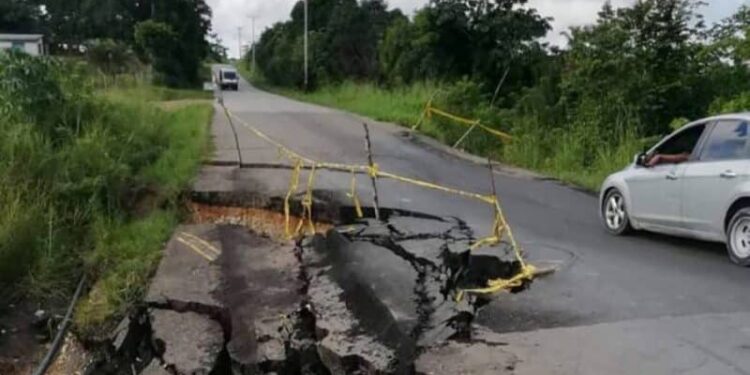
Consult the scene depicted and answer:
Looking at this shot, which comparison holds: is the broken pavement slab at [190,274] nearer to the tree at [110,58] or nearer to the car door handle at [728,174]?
the car door handle at [728,174]

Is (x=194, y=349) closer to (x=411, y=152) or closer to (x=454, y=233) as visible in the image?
(x=454, y=233)

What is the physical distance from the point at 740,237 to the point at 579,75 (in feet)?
35.8

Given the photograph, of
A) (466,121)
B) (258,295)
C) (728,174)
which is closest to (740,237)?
(728,174)

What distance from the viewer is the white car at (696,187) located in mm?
8250

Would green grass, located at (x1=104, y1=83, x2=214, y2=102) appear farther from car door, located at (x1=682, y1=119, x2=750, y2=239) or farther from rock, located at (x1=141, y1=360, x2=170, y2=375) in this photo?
car door, located at (x1=682, y1=119, x2=750, y2=239)

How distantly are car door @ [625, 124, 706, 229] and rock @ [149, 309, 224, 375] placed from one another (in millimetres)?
5214

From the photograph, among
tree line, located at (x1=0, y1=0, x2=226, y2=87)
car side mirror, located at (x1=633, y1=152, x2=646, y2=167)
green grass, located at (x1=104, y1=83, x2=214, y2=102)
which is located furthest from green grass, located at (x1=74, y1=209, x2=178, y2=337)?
tree line, located at (x1=0, y1=0, x2=226, y2=87)

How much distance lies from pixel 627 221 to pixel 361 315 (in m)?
4.58

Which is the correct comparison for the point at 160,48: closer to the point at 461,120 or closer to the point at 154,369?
the point at 461,120

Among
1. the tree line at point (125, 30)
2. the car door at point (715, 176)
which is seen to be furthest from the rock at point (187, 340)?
the tree line at point (125, 30)

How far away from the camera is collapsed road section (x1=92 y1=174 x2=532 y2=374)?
21.0 ft

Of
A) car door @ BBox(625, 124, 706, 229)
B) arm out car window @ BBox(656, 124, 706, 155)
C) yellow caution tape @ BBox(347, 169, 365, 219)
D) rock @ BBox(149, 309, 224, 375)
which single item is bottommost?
rock @ BBox(149, 309, 224, 375)

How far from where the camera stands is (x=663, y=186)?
930cm

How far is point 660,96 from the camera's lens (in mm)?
17375
